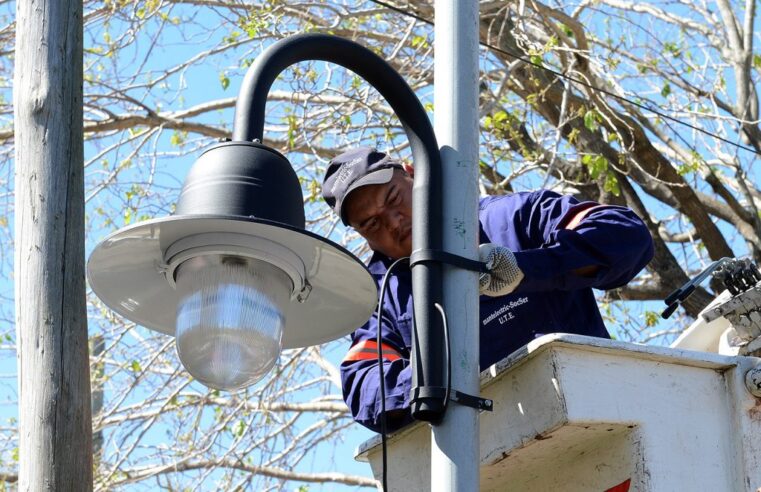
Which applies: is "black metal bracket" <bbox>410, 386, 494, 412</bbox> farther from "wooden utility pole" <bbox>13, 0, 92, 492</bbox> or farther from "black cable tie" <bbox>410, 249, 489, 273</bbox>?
"wooden utility pole" <bbox>13, 0, 92, 492</bbox>

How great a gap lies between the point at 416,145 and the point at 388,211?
114 cm

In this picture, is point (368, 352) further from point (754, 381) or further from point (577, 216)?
point (754, 381)

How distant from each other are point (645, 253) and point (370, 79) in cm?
90

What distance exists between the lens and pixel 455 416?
2.55 m

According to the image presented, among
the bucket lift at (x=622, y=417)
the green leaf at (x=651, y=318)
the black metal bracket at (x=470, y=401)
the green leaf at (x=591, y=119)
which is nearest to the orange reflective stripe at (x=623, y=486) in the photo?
the bucket lift at (x=622, y=417)

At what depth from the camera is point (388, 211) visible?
13.0 ft

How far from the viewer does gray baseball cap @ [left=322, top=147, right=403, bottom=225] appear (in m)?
3.95

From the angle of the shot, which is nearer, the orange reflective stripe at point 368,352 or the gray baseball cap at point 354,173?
the orange reflective stripe at point 368,352

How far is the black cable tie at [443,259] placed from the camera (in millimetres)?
2678

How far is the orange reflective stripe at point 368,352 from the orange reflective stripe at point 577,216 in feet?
2.05

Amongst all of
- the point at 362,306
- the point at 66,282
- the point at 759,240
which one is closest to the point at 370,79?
the point at 362,306

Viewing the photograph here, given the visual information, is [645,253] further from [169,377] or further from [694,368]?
[169,377]

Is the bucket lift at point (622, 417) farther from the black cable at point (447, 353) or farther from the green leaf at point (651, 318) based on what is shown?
the green leaf at point (651, 318)

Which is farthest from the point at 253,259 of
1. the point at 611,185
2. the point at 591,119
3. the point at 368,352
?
the point at 611,185
